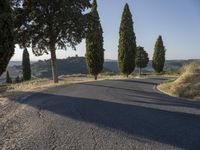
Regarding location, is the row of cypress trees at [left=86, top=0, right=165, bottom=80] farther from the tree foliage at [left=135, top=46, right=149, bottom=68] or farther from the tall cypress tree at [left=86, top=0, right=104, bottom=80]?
the tree foliage at [left=135, top=46, right=149, bottom=68]

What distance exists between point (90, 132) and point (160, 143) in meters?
1.86

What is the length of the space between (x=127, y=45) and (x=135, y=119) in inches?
1565

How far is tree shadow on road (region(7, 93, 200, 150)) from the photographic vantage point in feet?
29.6

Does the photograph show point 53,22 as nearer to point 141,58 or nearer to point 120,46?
point 120,46

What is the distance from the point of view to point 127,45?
50531 millimetres

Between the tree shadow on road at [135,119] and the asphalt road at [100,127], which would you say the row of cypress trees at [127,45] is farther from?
the asphalt road at [100,127]

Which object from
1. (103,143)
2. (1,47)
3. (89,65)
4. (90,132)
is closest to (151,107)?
(90,132)

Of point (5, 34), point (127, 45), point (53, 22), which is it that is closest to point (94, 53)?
point (127, 45)

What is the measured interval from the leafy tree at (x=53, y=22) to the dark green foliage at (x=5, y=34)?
1227 cm

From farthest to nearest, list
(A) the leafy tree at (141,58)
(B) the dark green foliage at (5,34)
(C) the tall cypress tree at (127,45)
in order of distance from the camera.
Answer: (A) the leafy tree at (141,58), (C) the tall cypress tree at (127,45), (B) the dark green foliage at (5,34)

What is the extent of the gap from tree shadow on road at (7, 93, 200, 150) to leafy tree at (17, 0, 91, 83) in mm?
18645

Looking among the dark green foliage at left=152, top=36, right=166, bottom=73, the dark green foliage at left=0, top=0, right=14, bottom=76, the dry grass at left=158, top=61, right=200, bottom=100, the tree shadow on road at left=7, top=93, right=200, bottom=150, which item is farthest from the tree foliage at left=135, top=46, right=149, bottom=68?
the tree shadow on road at left=7, top=93, right=200, bottom=150

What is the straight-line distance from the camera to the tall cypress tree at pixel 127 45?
50.2m

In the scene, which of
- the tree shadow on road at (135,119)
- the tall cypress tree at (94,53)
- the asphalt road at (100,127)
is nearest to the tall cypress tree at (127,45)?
the tall cypress tree at (94,53)
